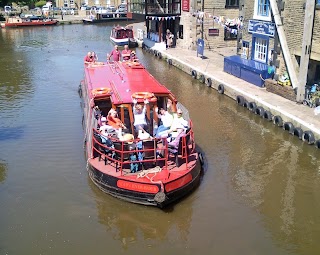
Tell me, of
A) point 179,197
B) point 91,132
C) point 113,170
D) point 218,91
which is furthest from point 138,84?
point 218,91

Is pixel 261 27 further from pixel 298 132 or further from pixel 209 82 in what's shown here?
pixel 298 132

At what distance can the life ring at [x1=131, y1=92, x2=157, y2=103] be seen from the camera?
12.0 m

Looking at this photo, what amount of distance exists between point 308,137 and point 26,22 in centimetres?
5044

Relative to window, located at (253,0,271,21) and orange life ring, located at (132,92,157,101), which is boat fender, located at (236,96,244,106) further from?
orange life ring, located at (132,92,157,101)

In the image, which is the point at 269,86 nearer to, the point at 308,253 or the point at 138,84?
the point at 138,84

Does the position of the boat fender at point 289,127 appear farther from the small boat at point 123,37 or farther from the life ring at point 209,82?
the small boat at point 123,37

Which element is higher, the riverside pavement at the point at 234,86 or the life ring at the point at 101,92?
the life ring at the point at 101,92

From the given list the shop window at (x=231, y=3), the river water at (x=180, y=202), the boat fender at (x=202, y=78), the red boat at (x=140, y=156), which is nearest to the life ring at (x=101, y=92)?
the red boat at (x=140, y=156)

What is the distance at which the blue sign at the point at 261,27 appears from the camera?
2102 cm

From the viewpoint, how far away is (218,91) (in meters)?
22.0

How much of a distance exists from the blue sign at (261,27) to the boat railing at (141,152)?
1147 centimetres

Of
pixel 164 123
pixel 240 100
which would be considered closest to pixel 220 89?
pixel 240 100

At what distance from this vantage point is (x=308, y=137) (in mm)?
14727

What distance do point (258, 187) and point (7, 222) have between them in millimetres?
7205
